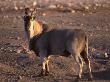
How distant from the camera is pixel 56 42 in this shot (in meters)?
14.1

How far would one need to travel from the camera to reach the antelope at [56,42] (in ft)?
45.0

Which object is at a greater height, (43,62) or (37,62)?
(43,62)

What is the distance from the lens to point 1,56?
16797 mm

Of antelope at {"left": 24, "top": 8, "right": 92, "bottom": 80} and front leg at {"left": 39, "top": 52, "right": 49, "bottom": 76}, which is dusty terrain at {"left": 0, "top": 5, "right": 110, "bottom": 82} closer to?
front leg at {"left": 39, "top": 52, "right": 49, "bottom": 76}

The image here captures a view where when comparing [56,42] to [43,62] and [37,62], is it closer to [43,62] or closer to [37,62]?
[43,62]

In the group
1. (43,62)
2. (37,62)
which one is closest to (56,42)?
(43,62)

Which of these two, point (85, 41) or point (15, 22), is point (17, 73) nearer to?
point (85, 41)

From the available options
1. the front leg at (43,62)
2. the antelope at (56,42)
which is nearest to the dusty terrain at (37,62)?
the front leg at (43,62)

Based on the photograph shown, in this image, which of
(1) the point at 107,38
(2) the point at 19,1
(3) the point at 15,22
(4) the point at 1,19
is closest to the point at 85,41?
(1) the point at 107,38

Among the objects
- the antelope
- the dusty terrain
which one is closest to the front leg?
the antelope

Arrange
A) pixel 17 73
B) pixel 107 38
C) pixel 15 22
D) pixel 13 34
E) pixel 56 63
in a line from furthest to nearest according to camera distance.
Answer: pixel 15 22 < pixel 13 34 < pixel 107 38 < pixel 56 63 < pixel 17 73

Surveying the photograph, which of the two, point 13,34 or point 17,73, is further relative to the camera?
point 13,34

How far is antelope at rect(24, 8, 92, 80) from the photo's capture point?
45.0 ft

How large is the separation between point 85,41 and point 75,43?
1.14ft
